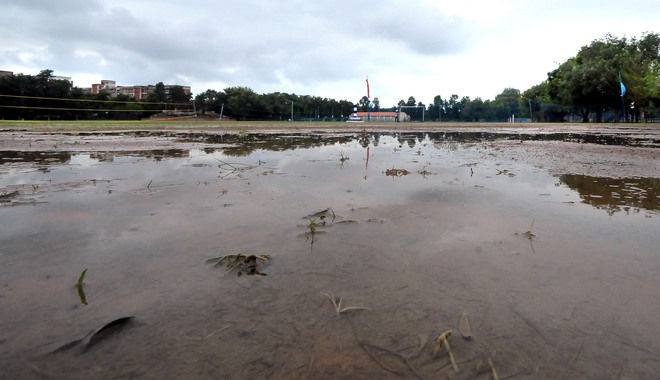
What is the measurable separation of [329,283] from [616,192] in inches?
123

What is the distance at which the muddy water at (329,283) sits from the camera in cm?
109

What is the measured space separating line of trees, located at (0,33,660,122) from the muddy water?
23.9 meters

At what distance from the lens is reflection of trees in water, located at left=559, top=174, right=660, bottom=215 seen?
9.20ft

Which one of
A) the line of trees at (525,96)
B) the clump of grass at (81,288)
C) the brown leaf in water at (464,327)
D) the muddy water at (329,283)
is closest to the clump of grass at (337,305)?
the muddy water at (329,283)

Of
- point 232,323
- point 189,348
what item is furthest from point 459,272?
point 189,348

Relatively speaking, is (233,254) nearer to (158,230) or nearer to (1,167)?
(158,230)

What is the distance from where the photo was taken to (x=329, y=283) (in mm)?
1536

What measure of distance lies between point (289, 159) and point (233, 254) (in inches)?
155

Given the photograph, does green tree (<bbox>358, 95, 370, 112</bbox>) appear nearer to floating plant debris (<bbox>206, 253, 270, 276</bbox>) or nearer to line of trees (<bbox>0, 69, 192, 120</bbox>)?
line of trees (<bbox>0, 69, 192, 120</bbox>)

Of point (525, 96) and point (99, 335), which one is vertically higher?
point (525, 96)

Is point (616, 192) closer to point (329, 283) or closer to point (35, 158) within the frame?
point (329, 283)

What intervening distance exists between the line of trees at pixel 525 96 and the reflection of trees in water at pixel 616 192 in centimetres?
2548

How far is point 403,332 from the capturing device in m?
1.21

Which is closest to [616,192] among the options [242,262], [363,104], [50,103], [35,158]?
[242,262]
